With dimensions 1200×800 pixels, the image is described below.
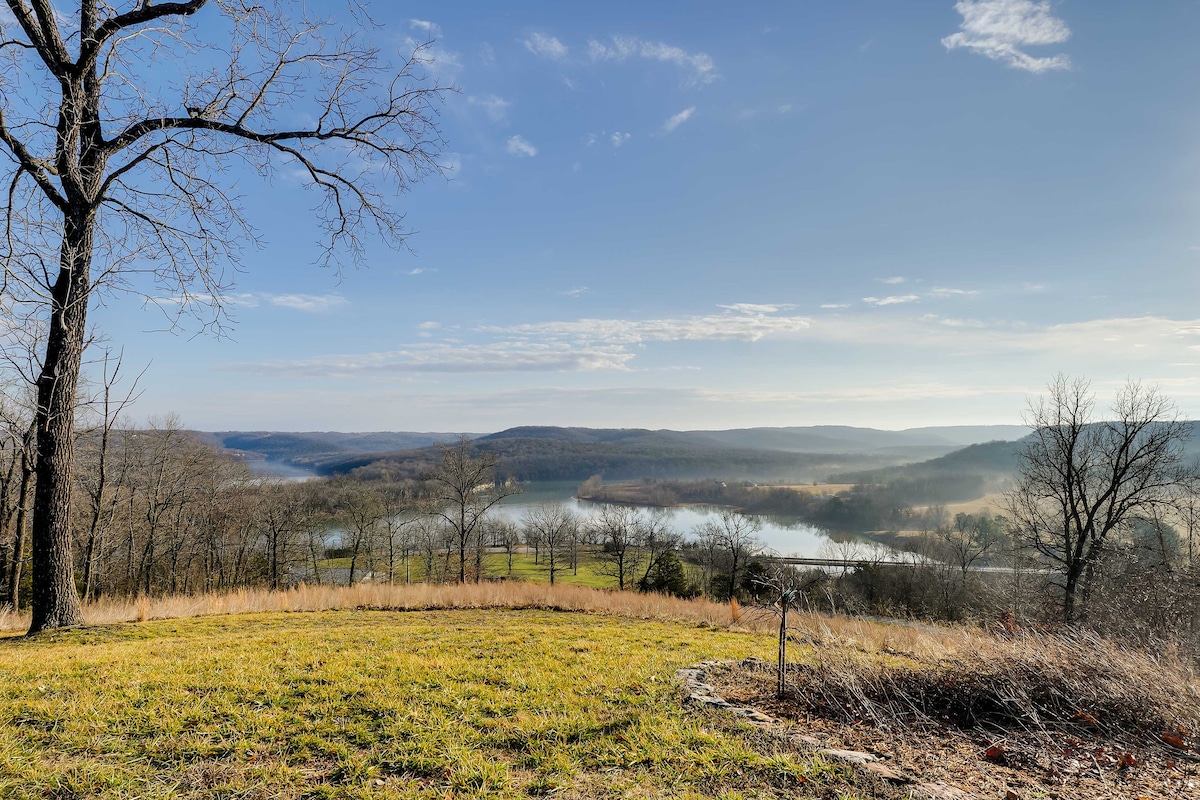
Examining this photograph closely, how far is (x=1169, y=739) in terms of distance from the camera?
386 centimetres

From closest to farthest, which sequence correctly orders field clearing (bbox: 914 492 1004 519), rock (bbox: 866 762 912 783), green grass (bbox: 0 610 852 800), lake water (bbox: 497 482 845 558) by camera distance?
1. green grass (bbox: 0 610 852 800)
2. rock (bbox: 866 762 912 783)
3. lake water (bbox: 497 482 845 558)
4. field clearing (bbox: 914 492 1004 519)

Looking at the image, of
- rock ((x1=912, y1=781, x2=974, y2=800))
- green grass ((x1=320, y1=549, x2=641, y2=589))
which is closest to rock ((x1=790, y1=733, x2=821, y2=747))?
rock ((x1=912, y1=781, x2=974, y2=800))

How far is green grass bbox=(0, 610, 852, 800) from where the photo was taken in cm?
291

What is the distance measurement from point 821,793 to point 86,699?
16.9 ft

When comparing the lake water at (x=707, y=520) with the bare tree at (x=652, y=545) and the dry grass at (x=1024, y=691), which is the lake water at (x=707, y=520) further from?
the dry grass at (x=1024, y=691)

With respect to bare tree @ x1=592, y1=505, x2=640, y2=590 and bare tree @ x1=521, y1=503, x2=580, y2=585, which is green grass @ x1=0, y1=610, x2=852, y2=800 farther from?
bare tree @ x1=521, y1=503, x2=580, y2=585

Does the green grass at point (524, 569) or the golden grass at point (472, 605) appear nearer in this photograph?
the golden grass at point (472, 605)

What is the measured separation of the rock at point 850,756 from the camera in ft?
11.0

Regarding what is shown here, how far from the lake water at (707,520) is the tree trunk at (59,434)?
5473cm

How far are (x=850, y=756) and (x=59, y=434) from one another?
10.1 metres

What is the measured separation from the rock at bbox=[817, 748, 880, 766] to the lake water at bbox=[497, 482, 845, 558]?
54207 mm

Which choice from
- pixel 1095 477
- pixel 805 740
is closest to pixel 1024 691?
pixel 805 740

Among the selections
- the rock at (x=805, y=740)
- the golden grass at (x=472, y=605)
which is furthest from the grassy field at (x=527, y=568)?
the rock at (x=805, y=740)

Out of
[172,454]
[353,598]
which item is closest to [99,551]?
[172,454]
